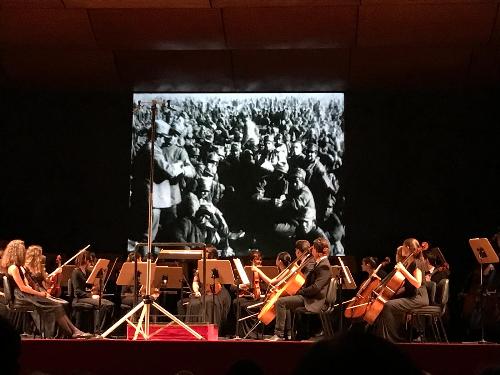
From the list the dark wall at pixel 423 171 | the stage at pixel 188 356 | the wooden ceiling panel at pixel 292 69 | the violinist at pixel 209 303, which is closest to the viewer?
the stage at pixel 188 356

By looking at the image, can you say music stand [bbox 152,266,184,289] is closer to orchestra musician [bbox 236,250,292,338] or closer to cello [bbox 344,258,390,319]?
orchestra musician [bbox 236,250,292,338]

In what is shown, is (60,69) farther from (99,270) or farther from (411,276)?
(411,276)

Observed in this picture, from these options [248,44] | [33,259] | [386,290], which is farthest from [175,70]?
[386,290]

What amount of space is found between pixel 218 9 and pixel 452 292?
4.94m

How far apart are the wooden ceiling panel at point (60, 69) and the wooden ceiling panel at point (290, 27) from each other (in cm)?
192

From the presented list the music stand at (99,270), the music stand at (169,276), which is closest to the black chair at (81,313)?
the music stand at (99,270)

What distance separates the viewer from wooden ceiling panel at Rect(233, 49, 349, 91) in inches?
400

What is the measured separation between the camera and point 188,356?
523cm

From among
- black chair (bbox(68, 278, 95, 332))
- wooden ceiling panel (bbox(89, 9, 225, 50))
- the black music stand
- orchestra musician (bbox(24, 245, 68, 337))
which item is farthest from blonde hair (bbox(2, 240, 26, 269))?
wooden ceiling panel (bbox(89, 9, 225, 50))

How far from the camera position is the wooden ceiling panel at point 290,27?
361 inches

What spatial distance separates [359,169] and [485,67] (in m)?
2.22

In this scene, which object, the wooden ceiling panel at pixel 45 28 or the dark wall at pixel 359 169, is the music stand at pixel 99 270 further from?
the wooden ceiling panel at pixel 45 28

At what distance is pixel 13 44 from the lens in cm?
993

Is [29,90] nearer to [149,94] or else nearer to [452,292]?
[149,94]
